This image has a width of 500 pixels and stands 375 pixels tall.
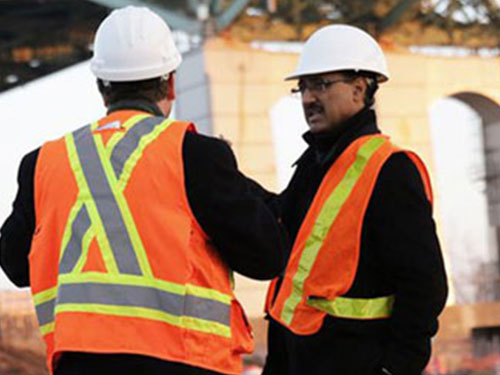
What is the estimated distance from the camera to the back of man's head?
298cm

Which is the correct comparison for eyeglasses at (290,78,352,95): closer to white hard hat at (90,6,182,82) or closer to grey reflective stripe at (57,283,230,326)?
white hard hat at (90,6,182,82)

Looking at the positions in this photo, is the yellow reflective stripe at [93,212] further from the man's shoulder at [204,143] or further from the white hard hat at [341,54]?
the white hard hat at [341,54]

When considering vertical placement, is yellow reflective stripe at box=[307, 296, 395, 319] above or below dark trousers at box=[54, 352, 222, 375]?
below

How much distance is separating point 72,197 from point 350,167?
1183mm

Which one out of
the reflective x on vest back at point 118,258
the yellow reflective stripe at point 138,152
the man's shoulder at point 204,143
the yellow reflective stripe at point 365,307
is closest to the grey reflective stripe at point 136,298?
the reflective x on vest back at point 118,258

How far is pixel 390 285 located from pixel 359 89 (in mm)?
699

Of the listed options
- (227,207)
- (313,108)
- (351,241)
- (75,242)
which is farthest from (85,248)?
(313,108)

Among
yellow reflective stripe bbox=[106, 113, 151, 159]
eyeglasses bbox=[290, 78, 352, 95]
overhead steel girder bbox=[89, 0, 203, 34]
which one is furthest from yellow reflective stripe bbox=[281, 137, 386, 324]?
overhead steel girder bbox=[89, 0, 203, 34]

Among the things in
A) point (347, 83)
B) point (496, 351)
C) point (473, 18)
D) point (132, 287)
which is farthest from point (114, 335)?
point (473, 18)

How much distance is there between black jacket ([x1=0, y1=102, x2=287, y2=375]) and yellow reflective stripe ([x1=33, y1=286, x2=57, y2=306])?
7.5 inches

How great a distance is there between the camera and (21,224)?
10.0 feet

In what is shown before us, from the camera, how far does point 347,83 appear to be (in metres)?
3.87

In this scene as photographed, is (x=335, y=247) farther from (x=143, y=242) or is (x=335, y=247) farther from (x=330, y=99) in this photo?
(x=143, y=242)

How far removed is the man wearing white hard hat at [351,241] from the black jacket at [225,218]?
72 cm
